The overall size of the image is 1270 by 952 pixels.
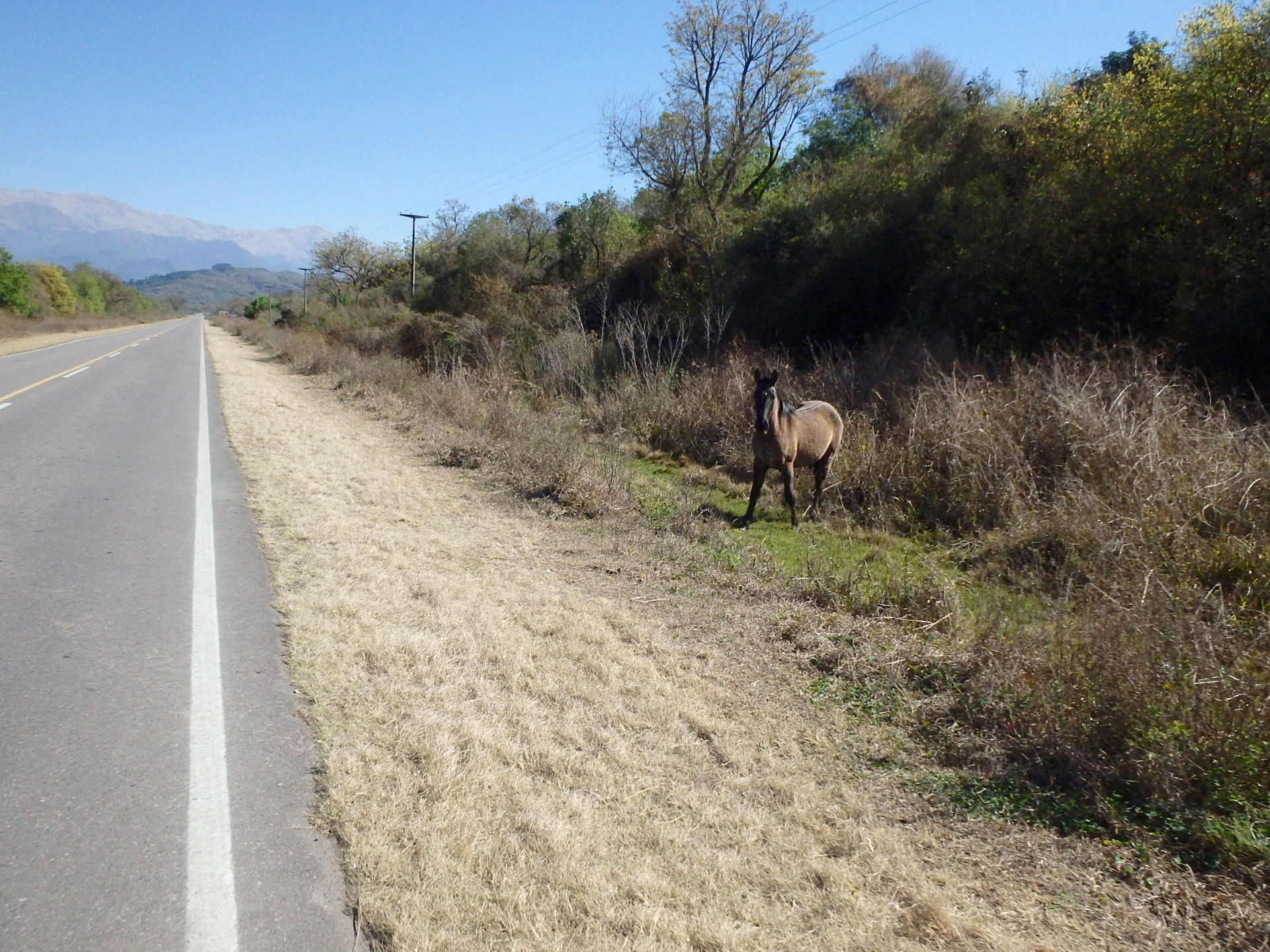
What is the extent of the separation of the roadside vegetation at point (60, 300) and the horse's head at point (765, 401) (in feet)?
149

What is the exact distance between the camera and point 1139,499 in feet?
23.4

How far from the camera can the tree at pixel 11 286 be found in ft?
175

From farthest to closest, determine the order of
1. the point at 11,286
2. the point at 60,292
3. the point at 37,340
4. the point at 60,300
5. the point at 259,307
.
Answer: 1. the point at 259,307
2. the point at 60,292
3. the point at 60,300
4. the point at 11,286
5. the point at 37,340

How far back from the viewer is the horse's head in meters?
9.16

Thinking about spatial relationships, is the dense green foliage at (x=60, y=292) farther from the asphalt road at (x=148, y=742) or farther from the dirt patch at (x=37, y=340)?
the asphalt road at (x=148, y=742)

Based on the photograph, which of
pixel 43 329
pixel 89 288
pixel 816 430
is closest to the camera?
pixel 816 430

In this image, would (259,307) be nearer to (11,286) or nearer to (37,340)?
(11,286)

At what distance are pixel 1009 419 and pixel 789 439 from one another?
8.24ft

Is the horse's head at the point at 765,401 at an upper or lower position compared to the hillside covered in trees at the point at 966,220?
lower

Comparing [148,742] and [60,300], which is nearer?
[148,742]

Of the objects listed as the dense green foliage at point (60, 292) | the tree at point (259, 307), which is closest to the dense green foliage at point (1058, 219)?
the dense green foliage at point (60, 292)

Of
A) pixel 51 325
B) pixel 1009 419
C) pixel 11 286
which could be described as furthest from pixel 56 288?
pixel 1009 419

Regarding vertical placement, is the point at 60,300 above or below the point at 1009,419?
above

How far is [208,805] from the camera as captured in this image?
3.53m
